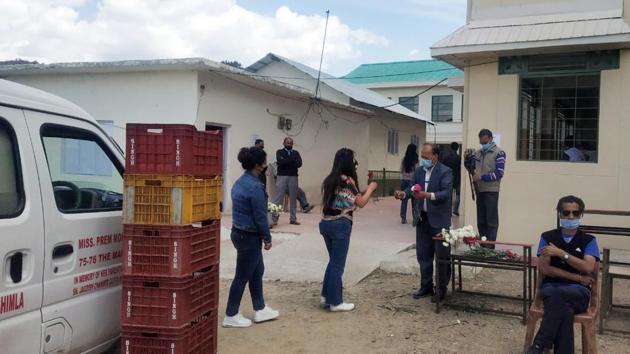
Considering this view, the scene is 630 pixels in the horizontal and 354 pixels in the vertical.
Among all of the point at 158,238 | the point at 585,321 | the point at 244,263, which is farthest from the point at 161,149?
the point at 585,321

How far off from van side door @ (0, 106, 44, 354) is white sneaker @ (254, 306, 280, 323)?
2.65m

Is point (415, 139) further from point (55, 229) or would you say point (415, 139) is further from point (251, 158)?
point (55, 229)

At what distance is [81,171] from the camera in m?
3.99

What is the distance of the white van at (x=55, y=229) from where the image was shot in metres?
3.08

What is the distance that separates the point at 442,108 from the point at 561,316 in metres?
31.8

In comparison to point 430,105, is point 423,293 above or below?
below

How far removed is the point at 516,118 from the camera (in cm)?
881

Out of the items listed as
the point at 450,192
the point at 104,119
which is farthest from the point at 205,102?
the point at 450,192

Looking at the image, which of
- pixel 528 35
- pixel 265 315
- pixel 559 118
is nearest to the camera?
pixel 265 315

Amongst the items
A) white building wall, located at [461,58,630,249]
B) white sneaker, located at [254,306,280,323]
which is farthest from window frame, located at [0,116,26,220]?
white building wall, located at [461,58,630,249]

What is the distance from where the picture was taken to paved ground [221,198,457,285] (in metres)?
7.61

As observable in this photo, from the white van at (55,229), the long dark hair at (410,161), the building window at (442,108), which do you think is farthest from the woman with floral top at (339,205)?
the building window at (442,108)

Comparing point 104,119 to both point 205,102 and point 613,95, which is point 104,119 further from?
point 613,95

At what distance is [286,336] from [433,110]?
3147 centimetres
